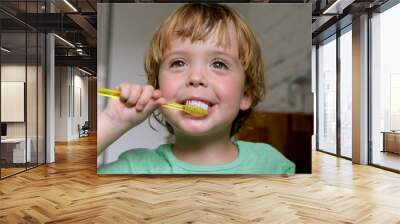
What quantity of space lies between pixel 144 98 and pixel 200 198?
130cm

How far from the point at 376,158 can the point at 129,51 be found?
199 inches

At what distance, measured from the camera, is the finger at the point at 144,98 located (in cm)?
457

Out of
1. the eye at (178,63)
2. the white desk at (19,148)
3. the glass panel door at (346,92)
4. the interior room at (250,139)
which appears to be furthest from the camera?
the glass panel door at (346,92)

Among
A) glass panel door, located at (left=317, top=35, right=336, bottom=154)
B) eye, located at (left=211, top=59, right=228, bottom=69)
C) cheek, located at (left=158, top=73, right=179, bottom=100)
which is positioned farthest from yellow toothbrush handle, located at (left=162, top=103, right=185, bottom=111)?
glass panel door, located at (left=317, top=35, right=336, bottom=154)

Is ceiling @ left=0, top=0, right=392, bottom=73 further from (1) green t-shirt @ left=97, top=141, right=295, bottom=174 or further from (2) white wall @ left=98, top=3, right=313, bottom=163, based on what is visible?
(1) green t-shirt @ left=97, top=141, right=295, bottom=174

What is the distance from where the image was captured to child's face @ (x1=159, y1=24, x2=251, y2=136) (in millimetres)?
4719

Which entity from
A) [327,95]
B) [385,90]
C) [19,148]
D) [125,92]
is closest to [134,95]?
[125,92]

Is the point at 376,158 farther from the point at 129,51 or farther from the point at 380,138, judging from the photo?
the point at 129,51

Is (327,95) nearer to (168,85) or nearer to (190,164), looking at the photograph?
(190,164)

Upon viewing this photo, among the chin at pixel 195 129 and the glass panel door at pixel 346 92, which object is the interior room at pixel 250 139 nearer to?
the glass panel door at pixel 346 92

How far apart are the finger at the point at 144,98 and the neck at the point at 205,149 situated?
66 centimetres

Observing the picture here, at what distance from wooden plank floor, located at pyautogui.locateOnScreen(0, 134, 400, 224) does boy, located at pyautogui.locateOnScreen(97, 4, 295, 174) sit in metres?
0.33

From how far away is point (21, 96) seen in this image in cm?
669

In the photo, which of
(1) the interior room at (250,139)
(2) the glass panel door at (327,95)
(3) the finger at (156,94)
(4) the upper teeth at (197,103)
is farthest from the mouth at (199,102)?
(2) the glass panel door at (327,95)
